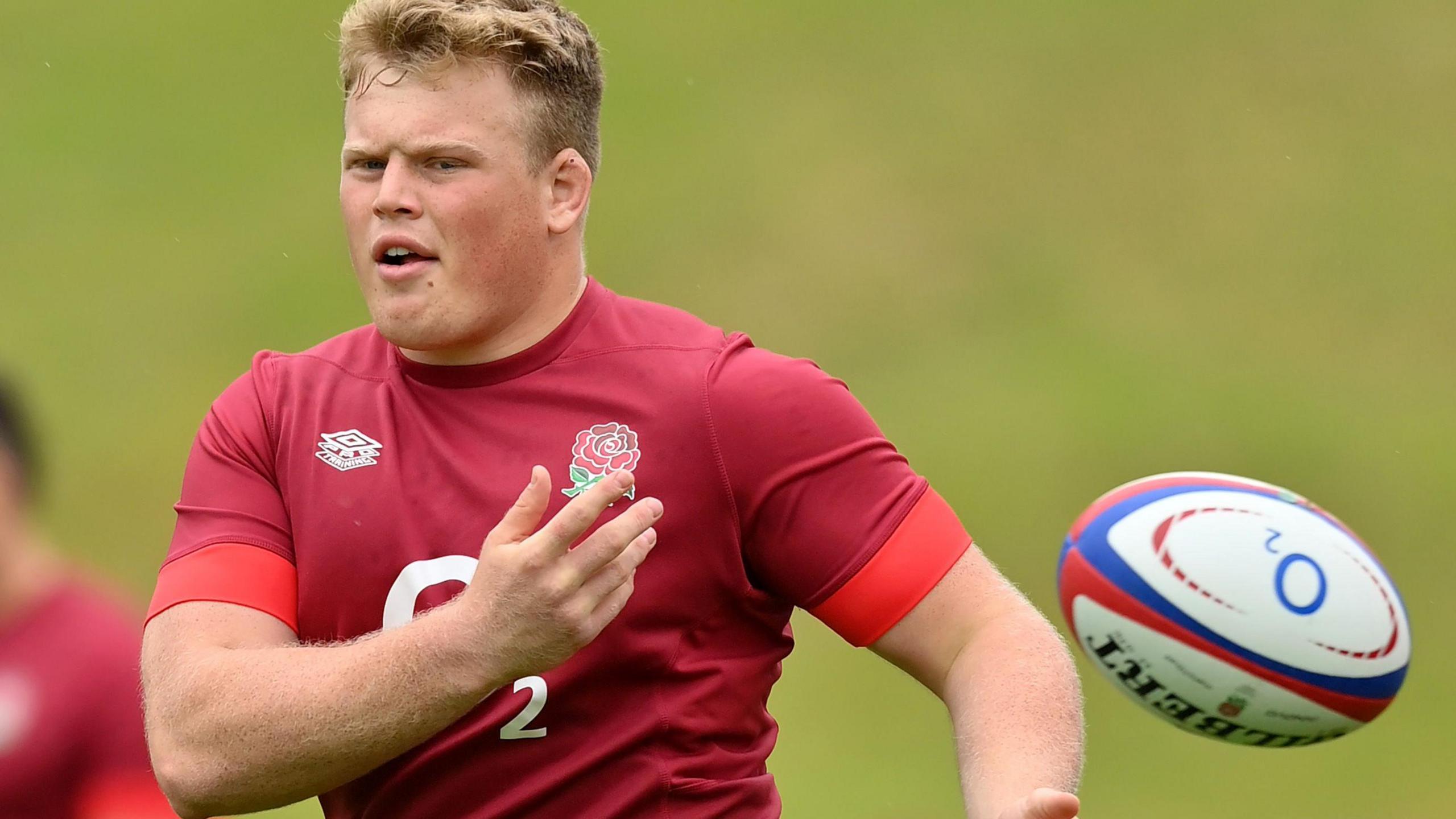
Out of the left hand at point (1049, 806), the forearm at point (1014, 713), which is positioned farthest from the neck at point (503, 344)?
the left hand at point (1049, 806)

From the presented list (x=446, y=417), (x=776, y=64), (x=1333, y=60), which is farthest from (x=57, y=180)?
(x=446, y=417)

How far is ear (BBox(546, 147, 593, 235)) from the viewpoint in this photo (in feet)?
13.5

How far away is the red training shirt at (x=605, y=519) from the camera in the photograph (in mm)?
3842

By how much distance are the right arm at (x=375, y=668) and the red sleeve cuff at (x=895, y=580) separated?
0.49m

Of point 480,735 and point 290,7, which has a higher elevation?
point 290,7

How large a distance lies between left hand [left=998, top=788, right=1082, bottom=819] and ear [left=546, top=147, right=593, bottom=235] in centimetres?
157

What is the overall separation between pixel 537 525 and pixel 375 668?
411 millimetres

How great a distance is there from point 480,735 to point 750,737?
1.92 ft

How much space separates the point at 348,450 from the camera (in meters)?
4.00

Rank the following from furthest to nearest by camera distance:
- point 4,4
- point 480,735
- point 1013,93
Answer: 1. point 4,4
2. point 1013,93
3. point 480,735

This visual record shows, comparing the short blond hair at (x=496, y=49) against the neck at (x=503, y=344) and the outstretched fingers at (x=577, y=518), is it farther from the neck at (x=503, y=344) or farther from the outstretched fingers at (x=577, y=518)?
the outstretched fingers at (x=577, y=518)

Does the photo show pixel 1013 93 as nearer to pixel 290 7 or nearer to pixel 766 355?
pixel 290 7

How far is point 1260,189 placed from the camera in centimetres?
1719

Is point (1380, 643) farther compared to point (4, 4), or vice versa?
point (4, 4)
